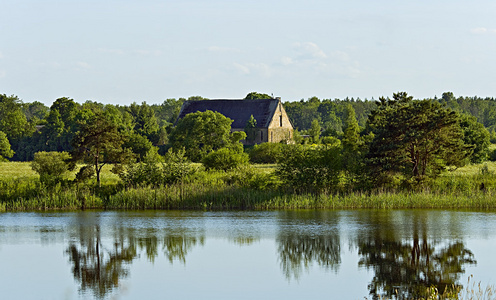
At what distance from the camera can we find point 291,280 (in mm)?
16734

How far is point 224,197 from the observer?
31.1 metres

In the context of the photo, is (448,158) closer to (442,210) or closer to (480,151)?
(442,210)

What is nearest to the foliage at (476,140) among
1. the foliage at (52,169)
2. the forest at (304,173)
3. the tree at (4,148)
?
the forest at (304,173)

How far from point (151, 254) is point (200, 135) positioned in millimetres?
48126

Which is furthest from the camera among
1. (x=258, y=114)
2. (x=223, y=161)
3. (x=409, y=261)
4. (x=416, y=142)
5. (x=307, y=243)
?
(x=258, y=114)

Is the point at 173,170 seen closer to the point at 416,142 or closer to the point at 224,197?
the point at 224,197

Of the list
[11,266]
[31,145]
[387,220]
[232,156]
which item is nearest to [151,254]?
[11,266]

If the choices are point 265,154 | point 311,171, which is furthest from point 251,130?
point 311,171

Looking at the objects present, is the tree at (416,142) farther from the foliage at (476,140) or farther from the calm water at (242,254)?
the foliage at (476,140)

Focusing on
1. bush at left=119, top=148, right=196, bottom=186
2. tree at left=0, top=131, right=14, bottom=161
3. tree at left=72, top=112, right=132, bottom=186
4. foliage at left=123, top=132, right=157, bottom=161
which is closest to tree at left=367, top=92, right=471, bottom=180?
bush at left=119, top=148, right=196, bottom=186

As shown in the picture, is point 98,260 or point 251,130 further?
point 251,130

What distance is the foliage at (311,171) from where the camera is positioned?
31.9 meters

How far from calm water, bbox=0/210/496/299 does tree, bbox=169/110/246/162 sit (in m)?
39.2

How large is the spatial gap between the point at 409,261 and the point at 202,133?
50.7 meters
